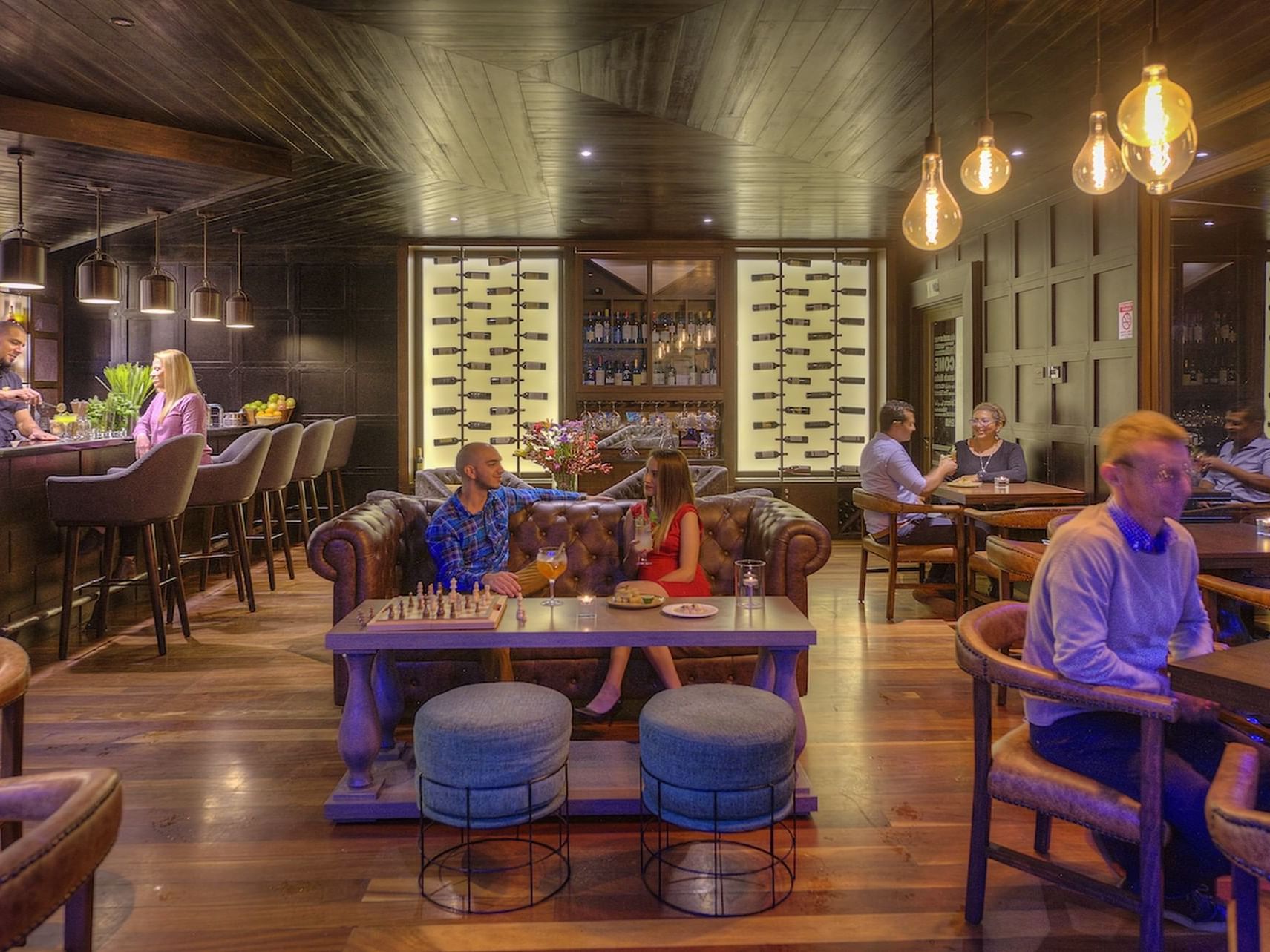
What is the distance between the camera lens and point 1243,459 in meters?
5.04

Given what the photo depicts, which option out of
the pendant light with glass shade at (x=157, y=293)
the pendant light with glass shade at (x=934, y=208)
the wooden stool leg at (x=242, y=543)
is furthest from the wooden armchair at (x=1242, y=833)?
the pendant light with glass shade at (x=157, y=293)

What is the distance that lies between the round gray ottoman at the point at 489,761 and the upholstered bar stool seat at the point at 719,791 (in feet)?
0.90

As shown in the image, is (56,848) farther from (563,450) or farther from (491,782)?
(563,450)

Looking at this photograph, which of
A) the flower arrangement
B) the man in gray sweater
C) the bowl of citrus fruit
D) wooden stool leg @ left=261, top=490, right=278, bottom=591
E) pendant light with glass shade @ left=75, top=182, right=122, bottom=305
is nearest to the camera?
the man in gray sweater

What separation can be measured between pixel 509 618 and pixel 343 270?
293 inches

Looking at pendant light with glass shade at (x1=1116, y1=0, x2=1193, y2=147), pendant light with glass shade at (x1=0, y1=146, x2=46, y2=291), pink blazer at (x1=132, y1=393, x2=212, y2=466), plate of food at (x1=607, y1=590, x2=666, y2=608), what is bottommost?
plate of food at (x1=607, y1=590, x2=666, y2=608)

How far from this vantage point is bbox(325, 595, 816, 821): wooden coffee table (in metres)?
2.62

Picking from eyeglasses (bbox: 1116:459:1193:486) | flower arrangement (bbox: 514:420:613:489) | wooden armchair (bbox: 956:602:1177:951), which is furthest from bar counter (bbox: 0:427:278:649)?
eyeglasses (bbox: 1116:459:1193:486)

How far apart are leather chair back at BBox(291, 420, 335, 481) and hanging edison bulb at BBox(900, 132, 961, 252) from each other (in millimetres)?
5158

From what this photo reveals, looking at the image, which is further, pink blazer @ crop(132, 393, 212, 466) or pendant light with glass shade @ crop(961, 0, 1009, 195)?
pink blazer @ crop(132, 393, 212, 466)

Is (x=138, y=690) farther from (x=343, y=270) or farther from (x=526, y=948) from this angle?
(x=343, y=270)

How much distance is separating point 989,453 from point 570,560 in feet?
11.1

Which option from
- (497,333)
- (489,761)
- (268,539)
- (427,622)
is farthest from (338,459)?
(489,761)

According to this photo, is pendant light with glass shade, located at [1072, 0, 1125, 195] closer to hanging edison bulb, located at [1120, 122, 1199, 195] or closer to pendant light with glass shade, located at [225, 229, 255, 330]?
hanging edison bulb, located at [1120, 122, 1199, 195]
